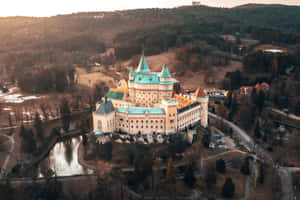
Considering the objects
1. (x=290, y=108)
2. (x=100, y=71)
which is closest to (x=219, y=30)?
(x=100, y=71)

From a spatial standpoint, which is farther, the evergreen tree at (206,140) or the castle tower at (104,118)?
the evergreen tree at (206,140)

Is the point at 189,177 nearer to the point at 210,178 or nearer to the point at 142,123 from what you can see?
the point at 210,178

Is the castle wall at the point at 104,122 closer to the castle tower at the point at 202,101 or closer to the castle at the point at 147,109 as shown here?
the castle at the point at 147,109

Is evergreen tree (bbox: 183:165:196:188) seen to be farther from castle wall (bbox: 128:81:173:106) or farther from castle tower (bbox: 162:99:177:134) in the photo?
castle wall (bbox: 128:81:173:106)

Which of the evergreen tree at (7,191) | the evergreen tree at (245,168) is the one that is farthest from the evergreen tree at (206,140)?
the evergreen tree at (7,191)

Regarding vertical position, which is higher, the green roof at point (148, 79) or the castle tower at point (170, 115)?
the green roof at point (148, 79)

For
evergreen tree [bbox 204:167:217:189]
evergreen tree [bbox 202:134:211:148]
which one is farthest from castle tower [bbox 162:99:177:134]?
evergreen tree [bbox 204:167:217:189]
